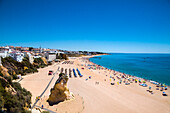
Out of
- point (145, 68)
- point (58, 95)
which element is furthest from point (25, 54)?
point (145, 68)

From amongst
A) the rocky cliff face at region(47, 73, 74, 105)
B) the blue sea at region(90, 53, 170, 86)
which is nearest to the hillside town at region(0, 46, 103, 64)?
the rocky cliff face at region(47, 73, 74, 105)

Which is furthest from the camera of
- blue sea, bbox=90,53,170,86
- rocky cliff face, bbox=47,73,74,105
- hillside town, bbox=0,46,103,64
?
blue sea, bbox=90,53,170,86

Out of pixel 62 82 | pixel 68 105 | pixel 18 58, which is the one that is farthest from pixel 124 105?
pixel 18 58

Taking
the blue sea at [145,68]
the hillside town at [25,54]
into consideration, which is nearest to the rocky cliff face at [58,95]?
the hillside town at [25,54]

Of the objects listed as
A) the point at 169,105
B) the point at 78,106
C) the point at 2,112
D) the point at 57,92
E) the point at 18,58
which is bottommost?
the point at 169,105

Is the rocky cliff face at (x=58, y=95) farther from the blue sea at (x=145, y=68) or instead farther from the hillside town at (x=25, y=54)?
the blue sea at (x=145, y=68)

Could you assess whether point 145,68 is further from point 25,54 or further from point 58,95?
point 25,54

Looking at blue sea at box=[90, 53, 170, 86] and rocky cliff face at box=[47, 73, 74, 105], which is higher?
rocky cliff face at box=[47, 73, 74, 105]

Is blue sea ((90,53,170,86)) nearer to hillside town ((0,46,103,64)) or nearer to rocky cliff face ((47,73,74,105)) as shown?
rocky cliff face ((47,73,74,105))

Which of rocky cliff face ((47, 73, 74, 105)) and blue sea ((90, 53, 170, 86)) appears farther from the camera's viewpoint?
blue sea ((90, 53, 170, 86))

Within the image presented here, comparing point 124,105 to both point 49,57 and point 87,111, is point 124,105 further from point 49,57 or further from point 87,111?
point 49,57

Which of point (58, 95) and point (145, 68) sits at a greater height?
point (58, 95)
